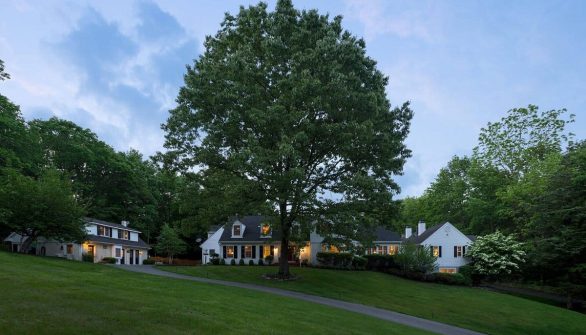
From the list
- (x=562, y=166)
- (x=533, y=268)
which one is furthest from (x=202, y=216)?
(x=533, y=268)

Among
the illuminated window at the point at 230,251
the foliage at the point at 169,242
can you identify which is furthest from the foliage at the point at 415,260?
the foliage at the point at 169,242

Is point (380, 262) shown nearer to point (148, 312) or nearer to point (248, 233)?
point (248, 233)

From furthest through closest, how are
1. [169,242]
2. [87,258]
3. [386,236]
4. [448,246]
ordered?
[169,242]
[386,236]
[448,246]
[87,258]

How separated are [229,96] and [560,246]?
29.8 metres

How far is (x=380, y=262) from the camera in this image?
5053cm

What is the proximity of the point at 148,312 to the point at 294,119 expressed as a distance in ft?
54.4

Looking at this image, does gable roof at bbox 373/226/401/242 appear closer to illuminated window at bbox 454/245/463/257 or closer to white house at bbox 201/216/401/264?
white house at bbox 201/216/401/264

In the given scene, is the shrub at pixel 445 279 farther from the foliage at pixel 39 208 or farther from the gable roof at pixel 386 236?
the foliage at pixel 39 208

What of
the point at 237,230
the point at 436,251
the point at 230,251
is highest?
the point at 237,230

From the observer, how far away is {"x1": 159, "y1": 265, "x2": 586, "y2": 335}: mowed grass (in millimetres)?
28178

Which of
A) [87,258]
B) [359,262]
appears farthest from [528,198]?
[87,258]

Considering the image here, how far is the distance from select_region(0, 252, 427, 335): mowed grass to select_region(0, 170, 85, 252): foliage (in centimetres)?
1513

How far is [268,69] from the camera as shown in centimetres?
3128

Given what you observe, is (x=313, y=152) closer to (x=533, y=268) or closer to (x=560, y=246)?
(x=560, y=246)
